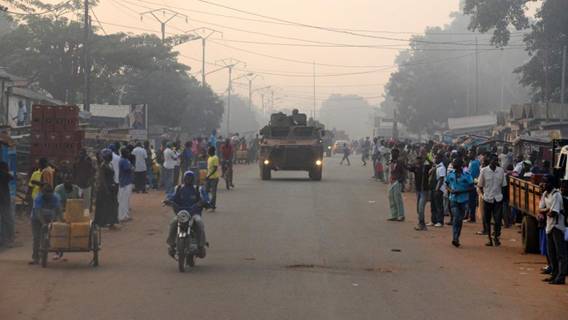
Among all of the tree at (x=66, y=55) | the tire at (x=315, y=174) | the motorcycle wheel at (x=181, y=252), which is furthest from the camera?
the tree at (x=66, y=55)

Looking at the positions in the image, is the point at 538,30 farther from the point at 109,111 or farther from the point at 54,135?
the point at 54,135

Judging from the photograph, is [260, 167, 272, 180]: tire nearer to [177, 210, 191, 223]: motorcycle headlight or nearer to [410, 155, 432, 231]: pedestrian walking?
[410, 155, 432, 231]: pedestrian walking

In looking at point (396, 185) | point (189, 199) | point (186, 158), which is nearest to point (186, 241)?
point (189, 199)

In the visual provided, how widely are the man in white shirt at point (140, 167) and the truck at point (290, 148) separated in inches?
307

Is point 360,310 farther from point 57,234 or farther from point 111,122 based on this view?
point 111,122

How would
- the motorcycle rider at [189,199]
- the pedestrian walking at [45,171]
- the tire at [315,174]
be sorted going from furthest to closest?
the tire at [315,174] → the pedestrian walking at [45,171] → the motorcycle rider at [189,199]

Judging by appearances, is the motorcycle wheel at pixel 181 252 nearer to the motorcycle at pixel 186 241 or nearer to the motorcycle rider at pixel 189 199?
the motorcycle at pixel 186 241

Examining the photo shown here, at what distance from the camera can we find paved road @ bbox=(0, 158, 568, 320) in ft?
34.4

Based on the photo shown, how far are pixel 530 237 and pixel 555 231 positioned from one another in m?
3.75

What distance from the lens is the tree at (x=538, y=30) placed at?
48.6 m

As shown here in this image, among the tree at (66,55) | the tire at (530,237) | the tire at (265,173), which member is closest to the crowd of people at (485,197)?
the tire at (530,237)

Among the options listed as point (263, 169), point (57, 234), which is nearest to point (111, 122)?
point (263, 169)

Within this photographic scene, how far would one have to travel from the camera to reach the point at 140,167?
92.8 ft

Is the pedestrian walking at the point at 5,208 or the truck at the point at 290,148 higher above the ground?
the truck at the point at 290,148
